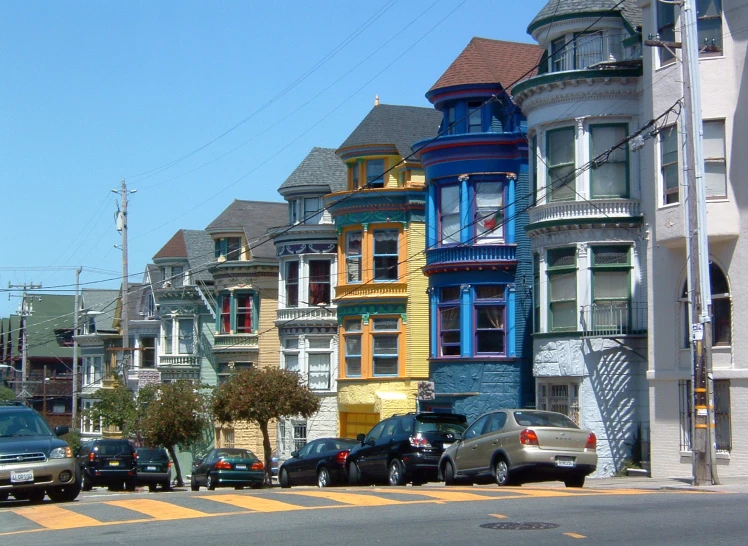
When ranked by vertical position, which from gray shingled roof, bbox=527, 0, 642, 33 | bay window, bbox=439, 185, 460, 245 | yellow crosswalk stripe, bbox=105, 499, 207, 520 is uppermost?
gray shingled roof, bbox=527, 0, 642, 33

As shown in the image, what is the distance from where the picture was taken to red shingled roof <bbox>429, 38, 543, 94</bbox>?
35.4 metres

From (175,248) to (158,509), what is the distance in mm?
46905

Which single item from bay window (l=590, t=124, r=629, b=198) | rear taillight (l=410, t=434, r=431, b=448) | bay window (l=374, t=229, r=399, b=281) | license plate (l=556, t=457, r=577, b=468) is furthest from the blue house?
license plate (l=556, t=457, r=577, b=468)

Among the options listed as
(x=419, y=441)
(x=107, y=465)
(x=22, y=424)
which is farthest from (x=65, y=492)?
(x=107, y=465)

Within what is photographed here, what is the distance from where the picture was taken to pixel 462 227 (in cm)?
3422

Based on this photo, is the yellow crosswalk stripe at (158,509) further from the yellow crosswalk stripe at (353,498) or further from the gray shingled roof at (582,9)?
the gray shingled roof at (582,9)

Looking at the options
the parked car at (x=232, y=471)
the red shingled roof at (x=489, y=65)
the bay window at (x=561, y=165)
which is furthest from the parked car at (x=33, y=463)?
the red shingled roof at (x=489, y=65)

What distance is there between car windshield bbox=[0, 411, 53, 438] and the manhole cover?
30.9 feet

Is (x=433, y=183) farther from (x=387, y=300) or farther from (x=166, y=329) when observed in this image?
(x=166, y=329)

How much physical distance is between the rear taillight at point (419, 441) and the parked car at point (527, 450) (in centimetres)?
189

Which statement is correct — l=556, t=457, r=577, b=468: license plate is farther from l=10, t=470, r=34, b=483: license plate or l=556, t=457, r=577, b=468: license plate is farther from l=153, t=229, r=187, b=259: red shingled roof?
l=153, t=229, r=187, b=259: red shingled roof

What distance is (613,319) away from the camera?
28.3 meters

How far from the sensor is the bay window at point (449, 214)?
1358 inches

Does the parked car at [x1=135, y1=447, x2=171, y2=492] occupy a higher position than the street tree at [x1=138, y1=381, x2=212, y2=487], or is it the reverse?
the street tree at [x1=138, y1=381, x2=212, y2=487]
